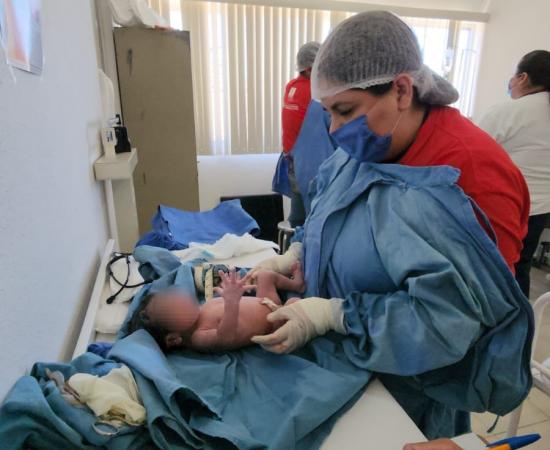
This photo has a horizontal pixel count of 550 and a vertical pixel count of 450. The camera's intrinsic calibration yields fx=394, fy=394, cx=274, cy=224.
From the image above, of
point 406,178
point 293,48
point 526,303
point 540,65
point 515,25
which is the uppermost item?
point 515,25

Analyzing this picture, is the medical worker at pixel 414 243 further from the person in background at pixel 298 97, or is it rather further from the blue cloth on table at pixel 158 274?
the person in background at pixel 298 97

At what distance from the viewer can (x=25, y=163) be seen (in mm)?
899

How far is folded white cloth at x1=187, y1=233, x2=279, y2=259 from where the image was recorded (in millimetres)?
1855

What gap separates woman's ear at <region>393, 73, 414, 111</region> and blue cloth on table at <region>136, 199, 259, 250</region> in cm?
131

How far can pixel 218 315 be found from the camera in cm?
127

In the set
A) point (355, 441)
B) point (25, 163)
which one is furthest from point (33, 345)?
point (355, 441)

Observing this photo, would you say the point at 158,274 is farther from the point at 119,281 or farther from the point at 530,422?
the point at 530,422

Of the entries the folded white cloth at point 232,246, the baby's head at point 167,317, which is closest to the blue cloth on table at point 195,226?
the folded white cloth at point 232,246

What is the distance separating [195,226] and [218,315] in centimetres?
106

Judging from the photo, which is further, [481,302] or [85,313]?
[85,313]

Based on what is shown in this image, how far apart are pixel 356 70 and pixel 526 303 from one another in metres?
0.66

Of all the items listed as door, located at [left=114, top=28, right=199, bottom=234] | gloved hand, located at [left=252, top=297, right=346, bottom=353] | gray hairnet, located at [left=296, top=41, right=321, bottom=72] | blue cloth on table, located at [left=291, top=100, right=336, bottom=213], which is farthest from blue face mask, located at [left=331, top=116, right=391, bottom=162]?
door, located at [left=114, top=28, right=199, bottom=234]

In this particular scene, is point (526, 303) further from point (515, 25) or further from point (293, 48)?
point (515, 25)

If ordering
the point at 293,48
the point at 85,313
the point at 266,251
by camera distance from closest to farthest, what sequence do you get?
the point at 85,313
the point at 266,251
the point at 293,48
